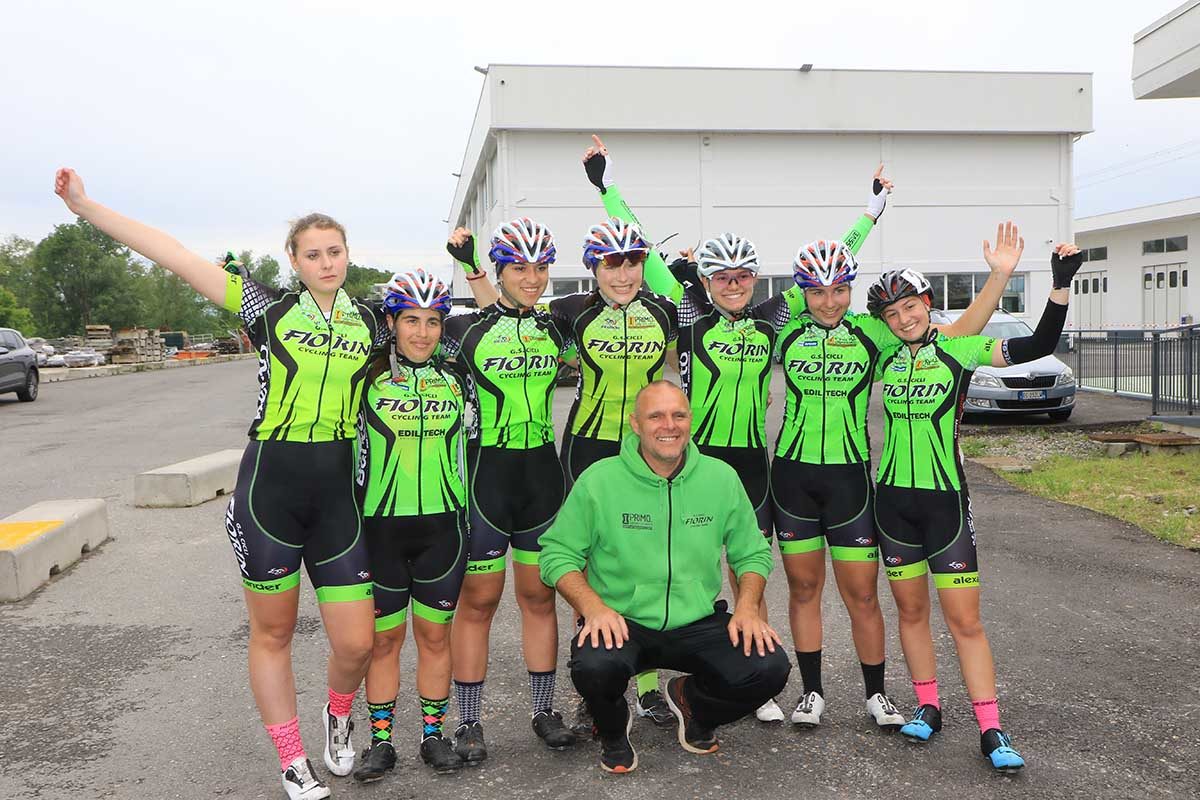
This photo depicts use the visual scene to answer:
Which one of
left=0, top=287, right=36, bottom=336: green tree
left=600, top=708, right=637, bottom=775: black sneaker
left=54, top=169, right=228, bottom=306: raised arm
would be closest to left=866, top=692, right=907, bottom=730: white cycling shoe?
left=600, top=708, right=637, bottom=775: black sneaker

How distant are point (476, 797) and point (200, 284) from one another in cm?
235

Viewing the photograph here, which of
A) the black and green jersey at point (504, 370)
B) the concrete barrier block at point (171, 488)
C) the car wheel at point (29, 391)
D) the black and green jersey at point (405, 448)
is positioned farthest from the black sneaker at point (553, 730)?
the car wheel at point (29, 391)

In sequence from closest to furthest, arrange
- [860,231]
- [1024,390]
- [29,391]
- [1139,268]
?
[860,231] → [1024,390] → [29,391] → [1139,268]

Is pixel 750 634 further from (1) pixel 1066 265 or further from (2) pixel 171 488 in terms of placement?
(2) pixel 171 488

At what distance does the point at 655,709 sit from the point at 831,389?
70.6 inches

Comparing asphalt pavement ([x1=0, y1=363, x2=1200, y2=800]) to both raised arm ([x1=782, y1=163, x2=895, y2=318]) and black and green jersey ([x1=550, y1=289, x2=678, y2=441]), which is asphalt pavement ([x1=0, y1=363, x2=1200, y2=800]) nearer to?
black and green jersey ([x1=550, y1=289, x2=678, y2=441])

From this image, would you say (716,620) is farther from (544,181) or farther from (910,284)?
(544,181)

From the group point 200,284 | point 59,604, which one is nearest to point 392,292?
point 200,284

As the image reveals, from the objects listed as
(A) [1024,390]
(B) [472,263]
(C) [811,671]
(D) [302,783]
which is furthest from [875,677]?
(A) [1024,390]

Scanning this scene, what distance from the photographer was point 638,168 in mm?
36812

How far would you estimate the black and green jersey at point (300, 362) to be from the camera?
3830 millimetres

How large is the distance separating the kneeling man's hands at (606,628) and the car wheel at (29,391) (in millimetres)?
25030

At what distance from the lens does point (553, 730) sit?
14.3 ft

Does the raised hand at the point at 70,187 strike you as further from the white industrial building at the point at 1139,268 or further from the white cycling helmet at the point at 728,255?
the white industrial building at the point at 1139,268
